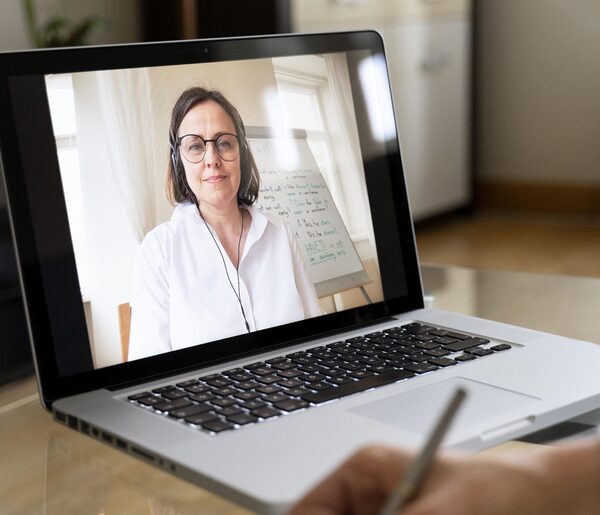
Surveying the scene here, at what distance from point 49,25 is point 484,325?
83.6 inches

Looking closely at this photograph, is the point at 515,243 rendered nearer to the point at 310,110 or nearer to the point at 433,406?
the point at 310,110

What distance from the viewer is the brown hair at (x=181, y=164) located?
2.45ft

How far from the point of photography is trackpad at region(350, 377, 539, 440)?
596 mm

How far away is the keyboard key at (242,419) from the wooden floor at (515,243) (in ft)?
7.64

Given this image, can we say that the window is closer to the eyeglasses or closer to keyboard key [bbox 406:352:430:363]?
the eyeglasses

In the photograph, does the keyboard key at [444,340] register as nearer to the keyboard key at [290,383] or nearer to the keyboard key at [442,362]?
the keyboard key at [442,362]

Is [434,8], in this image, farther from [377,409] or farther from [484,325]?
[377,409]

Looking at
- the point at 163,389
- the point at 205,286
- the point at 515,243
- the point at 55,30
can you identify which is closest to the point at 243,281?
the point at 205,286

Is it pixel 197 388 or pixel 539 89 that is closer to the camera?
pixel 197 388

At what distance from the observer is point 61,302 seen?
68cm

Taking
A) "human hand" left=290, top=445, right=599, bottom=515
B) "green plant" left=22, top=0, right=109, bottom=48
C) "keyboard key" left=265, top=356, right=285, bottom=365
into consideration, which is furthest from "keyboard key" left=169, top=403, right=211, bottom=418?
"green plant" left=22, top=0, right=109, bottom=48

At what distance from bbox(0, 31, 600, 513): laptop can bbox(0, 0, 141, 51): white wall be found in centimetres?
202

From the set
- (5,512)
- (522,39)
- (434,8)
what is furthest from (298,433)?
(522,39)

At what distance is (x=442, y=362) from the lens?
0.71 meters
